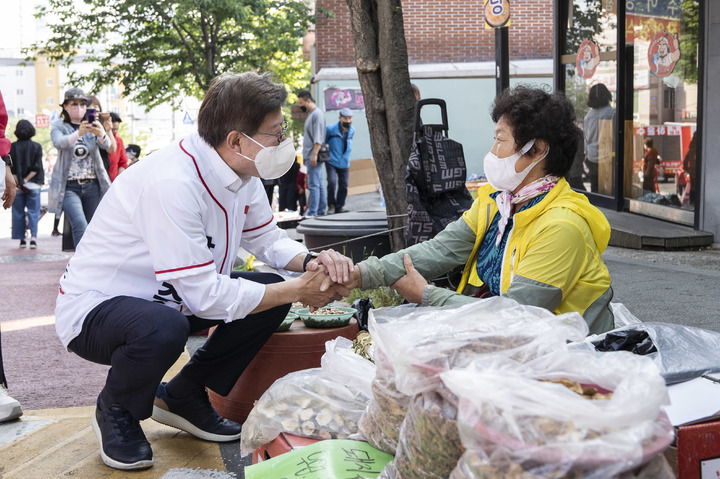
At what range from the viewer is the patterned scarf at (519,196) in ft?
10.1

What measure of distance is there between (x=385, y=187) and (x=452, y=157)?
1097 millimetres

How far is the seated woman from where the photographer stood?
2.86m

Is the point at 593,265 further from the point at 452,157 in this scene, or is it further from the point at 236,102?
the point at 452,157

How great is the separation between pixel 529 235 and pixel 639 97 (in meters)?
7.57

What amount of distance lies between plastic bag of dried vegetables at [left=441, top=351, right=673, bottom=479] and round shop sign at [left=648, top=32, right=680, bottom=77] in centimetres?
806

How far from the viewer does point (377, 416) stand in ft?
7.62

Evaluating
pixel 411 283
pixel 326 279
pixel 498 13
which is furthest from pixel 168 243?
pixel 498 13

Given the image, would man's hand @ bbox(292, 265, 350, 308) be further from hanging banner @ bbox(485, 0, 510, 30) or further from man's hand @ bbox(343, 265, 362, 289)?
hanging banner @ bbox(485, 0, 510, 30)

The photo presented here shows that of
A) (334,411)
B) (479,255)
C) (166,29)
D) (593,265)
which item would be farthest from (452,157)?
(166,29)

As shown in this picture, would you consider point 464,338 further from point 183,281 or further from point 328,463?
point 183,281

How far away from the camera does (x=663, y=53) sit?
9211mm

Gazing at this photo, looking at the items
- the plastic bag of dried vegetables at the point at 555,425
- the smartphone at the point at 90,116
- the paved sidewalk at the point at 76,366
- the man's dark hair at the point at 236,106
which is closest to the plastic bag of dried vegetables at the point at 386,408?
the plastic bag of dried vegetables at the point at 555,425

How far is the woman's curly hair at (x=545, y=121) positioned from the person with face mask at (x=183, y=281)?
888 millimetres

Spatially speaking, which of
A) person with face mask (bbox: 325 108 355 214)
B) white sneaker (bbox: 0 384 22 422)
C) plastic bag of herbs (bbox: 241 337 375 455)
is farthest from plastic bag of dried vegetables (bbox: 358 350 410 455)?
person with face mask (bbox: 325 108 355 214)
